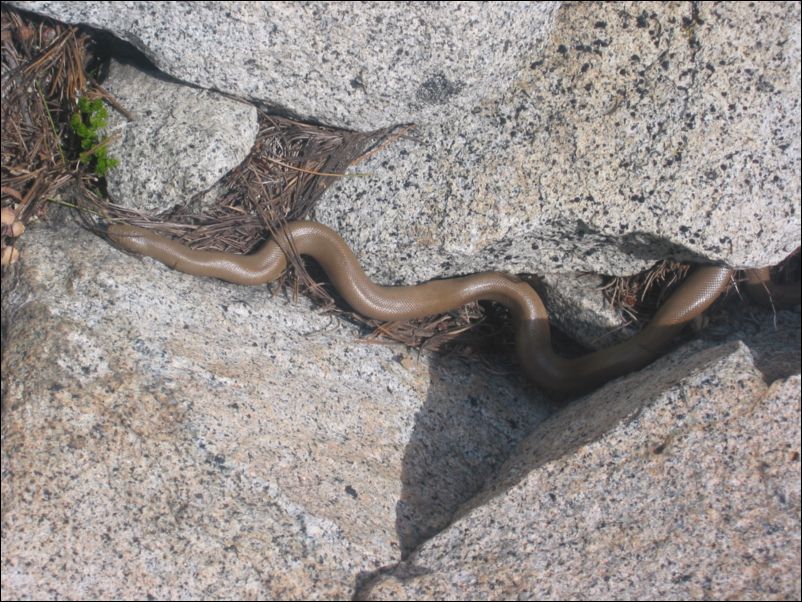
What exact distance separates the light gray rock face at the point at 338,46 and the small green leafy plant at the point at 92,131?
1.44 ft

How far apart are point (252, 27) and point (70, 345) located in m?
1.74

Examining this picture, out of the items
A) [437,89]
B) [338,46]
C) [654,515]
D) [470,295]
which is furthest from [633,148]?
[654,515]

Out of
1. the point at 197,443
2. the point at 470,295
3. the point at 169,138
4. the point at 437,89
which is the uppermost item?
the point at 437,89

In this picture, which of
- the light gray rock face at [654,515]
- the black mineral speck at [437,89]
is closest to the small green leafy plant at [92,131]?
the black mineral speck at [437,89]

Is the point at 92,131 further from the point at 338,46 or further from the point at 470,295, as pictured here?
the point at 470,295

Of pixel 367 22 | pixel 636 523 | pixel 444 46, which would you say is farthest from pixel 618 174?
pixel 636 523

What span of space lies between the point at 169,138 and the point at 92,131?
400 millimetres

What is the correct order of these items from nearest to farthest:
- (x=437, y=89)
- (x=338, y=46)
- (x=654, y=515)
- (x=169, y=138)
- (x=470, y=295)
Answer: (x=654, y=515)
(x=338, y=46)
(x=437, y=89)
(x=169, y=138)
(x=470, y=295)

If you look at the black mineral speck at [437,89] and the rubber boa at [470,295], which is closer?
the black mineral speck at [437,89]

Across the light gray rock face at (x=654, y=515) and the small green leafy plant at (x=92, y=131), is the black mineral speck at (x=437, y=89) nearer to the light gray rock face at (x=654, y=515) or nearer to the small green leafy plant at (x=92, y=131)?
the small green leafy plant at (x=92, y=131)

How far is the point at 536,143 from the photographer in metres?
3.69

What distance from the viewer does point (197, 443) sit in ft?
9.90

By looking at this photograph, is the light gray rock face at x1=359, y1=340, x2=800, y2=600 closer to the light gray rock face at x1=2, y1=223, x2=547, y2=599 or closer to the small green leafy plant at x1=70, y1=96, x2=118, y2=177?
the light gray rock face at x1=2, y1=223, x2=547, y2=599

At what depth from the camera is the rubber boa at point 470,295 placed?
13.1 feet
